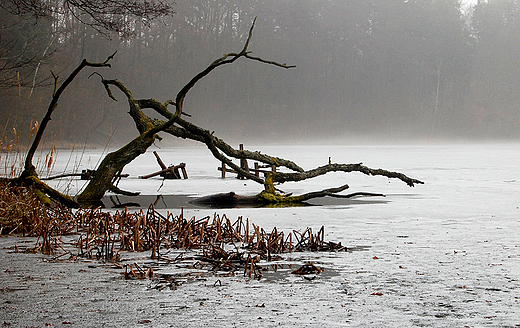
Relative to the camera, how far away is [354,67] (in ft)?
222

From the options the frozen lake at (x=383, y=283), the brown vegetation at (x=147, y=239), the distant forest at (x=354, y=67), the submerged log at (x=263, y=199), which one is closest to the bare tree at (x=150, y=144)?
the submerged log at (x=263, y=199)

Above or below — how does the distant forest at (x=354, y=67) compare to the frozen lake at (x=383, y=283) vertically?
above

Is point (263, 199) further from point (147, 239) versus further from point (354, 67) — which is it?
point (354, 67)

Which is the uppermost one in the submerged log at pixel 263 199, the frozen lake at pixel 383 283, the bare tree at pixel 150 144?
the bare tree at pixel 150 144

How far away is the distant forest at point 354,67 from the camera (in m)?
61.3

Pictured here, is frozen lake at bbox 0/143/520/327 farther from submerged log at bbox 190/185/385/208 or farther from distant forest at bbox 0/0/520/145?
distant forest at bbox 0/0/520/145

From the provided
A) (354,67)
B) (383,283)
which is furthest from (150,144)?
(354,67)

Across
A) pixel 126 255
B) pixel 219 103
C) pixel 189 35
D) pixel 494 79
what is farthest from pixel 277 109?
pixel 126 255

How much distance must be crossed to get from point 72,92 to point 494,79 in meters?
48.6

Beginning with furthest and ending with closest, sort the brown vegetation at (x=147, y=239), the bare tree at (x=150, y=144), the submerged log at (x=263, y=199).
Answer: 1. the submerged log at (x=263, y=199)
2. the bare tree at (x=150, y=144)
3. the brown vegetation at (x=147, y=239)

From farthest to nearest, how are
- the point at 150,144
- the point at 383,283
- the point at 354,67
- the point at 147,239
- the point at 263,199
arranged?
the point at 354,67 < the point at 263,199 < the point at 150,144 < the point at 147,239 < the point at 383,283

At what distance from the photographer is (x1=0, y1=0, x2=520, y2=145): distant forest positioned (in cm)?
6131

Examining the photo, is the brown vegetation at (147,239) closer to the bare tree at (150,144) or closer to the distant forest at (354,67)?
the bare tree at (150,144)

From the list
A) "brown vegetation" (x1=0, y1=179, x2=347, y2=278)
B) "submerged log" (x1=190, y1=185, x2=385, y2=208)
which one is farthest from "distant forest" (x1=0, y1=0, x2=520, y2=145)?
"brown vegetation" (x1=0, y1=179, x2=347, y2=278)
